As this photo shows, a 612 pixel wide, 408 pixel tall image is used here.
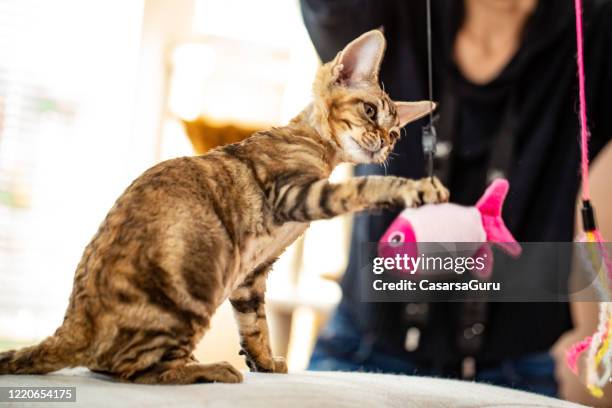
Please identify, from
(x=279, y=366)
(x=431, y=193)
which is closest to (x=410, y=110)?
(x=431, y=193)

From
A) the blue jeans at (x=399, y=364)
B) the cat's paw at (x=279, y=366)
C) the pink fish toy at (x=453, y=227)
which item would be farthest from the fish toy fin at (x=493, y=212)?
the blue jeans at (x=399, y=364)

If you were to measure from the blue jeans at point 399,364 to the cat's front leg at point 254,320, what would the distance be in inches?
13.6

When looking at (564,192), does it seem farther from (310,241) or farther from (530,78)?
(310,241)

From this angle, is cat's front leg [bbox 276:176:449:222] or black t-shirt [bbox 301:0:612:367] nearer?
cat's front leg [bbox 276:176:449:222]

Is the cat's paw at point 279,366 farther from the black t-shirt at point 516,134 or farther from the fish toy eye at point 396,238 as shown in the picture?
the black t-shirt at point 516,134

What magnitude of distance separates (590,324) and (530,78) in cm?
41

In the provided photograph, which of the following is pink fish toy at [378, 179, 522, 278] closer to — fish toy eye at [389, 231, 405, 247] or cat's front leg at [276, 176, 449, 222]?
fish toy eye at [389, 231, 405, 247]

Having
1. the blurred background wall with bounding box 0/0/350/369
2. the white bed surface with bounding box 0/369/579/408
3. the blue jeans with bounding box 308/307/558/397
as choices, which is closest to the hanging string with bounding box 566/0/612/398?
the white bed surface with bounding box 0/369/579/408

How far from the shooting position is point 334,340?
39.4 inches

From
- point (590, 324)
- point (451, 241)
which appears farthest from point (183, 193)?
point (590, 324)

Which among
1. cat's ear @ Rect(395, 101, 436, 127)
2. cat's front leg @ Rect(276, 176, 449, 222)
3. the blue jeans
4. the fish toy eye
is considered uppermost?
cat's ear @ Rect(395, 101, 436, 127)

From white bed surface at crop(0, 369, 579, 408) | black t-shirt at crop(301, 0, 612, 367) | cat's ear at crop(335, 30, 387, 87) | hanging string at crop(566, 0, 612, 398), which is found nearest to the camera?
white bed surface at crop(0, 369, 579, 408)

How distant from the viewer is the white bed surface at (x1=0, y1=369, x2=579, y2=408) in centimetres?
44

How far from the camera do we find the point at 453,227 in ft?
1.91
